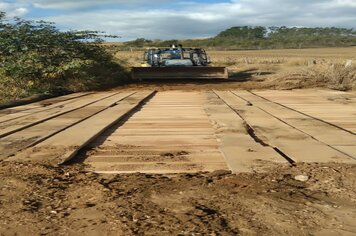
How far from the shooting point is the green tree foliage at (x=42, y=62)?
14953 millimetres

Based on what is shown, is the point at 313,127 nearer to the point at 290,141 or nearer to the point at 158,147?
the point at 290,141

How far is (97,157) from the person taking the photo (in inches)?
212

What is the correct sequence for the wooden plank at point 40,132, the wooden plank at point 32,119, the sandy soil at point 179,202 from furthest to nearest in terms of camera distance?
the wooden plank at point 32,119, the wooden plank at point 40,132, the sandy soil at point 179,202

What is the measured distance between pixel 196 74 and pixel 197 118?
1260cm

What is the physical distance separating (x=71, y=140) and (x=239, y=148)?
78.9 inches

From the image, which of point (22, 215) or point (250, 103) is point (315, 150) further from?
point (250, 103)

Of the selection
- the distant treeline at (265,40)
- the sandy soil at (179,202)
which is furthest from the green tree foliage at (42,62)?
the distant treeline at (265,40)

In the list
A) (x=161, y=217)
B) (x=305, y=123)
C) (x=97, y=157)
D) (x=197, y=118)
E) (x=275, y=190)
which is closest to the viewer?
(x=161, y=217)

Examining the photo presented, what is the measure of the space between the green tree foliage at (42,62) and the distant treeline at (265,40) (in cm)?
3845

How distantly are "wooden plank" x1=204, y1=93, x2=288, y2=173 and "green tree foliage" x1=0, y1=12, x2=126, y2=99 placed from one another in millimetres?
8222

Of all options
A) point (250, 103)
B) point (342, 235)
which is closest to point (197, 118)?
point (250, 103)

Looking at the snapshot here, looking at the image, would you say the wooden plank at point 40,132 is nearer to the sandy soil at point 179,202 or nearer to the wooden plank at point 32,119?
the wooden plank at point 32,119

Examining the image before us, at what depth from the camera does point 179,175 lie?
457cm

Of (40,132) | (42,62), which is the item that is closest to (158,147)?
(40,132)
